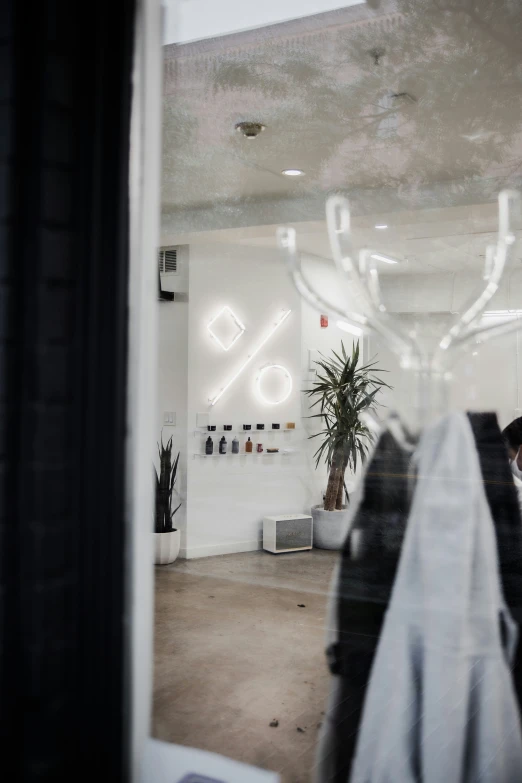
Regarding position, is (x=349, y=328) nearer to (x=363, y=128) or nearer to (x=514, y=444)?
(x=514, y=444)

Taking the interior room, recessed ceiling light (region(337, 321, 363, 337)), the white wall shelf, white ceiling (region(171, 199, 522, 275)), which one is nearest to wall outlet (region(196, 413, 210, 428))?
the interior room

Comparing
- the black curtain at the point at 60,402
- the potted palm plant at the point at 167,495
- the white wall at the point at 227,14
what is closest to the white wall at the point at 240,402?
the potted palm plant at the point at 167,495

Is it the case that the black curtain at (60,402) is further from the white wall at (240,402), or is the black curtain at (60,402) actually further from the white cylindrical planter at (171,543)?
the white wall at (240,402)

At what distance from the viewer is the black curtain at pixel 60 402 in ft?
3.36

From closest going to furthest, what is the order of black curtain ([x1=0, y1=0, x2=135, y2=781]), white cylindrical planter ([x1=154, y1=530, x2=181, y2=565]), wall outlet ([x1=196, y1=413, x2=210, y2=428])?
1. black curtain ([x1=0, y1=0, x2=135, y2=781])
2. white cylindrical planter ([x1=154, y1=530, x2=181, y2=565])
3. wall outlet ([x1=196, y1=413, x2=210, y2=428])

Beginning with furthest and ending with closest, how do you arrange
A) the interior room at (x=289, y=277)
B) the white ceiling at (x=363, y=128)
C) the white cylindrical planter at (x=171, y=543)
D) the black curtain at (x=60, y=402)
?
the white ceiling at (x=363, y=128) < the interior room at (x=289, y=277) < the white cylindrical planter at (x=171, y=543) < the black curtain at (x=60, y=402)

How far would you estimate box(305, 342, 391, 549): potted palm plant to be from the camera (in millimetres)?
2357

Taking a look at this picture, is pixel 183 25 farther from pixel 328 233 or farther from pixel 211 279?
pixel 211 279

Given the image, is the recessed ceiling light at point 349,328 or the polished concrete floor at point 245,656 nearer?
the polished concrete floor at point 245,656

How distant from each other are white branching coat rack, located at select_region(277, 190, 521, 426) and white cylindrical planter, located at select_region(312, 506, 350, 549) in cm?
53

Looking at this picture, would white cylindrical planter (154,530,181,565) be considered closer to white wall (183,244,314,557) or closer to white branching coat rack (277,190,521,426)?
white wall (183,244,314,557)

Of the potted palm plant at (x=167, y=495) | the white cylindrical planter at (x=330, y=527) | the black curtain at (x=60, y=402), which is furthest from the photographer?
the white cylindrical planter at (x=330, y=527)

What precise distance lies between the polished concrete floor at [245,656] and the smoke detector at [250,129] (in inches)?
79.3

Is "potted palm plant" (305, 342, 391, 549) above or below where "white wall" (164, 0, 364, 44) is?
below
